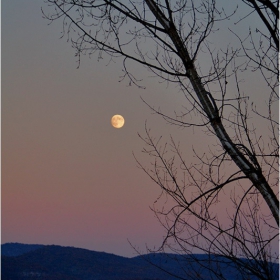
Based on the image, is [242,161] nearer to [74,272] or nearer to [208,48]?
[208,48]

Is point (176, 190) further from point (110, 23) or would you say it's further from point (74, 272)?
point (74, 272)

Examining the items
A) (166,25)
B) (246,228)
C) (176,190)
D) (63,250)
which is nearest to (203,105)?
(166,25)

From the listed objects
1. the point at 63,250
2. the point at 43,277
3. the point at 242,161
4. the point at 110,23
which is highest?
the point at 63,250

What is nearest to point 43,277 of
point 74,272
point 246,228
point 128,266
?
point 74,272

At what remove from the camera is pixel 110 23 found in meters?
3.46

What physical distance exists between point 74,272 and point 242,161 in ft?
353

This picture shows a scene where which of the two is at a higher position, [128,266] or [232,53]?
[128,266]

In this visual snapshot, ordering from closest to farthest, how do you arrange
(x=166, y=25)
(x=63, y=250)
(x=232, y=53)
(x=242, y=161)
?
1. (x=242, y=161)
2. (x=166, y=25)
3. (x=232, y=53)
4. (x=63, y=250)

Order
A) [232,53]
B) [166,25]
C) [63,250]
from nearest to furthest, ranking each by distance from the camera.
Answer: [166,25], [232,53], [63,250]

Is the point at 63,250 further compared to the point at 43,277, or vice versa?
the point at 63,250

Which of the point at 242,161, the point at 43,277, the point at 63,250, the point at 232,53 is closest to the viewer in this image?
the point at 242,161

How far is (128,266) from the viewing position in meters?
113

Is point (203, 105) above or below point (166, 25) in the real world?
below

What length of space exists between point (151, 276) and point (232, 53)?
102345mm
